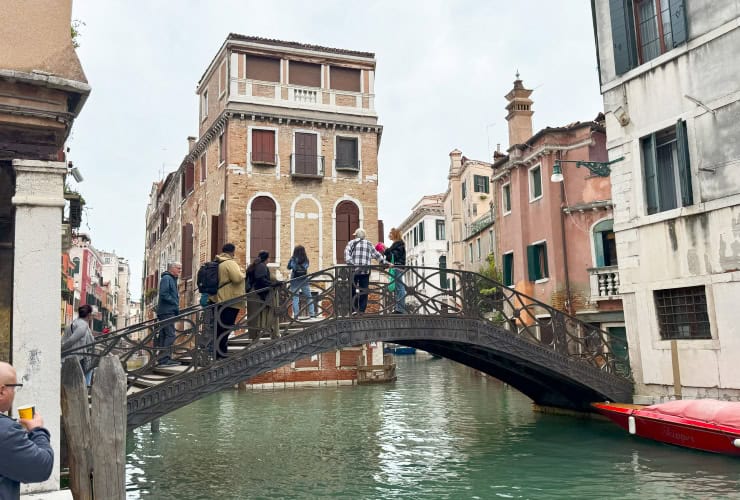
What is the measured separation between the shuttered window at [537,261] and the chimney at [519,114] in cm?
383

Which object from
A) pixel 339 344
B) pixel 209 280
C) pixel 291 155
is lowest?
pixel 339 344

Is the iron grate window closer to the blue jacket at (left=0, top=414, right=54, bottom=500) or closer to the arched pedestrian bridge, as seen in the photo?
the arched pedestrian bridge

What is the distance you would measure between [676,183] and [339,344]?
6.60 meters

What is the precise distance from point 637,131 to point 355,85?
1415cm

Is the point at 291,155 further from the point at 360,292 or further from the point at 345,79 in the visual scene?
the point at 360,292

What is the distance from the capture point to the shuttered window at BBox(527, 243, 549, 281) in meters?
21.0

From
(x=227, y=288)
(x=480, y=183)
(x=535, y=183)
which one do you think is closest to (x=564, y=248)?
(x=535, y=183)

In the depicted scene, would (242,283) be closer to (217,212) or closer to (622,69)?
(622,69)

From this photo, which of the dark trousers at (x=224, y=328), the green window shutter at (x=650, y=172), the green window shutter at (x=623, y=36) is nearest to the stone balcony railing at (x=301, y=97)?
the green window shutter at (x=623, y=36)

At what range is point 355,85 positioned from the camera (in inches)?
969

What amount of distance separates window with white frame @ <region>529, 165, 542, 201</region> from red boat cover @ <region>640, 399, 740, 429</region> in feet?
36.9

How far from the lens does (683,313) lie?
11391mm

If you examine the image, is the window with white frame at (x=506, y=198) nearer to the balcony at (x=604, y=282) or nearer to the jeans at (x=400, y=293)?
the balcony at (x=604, y=282)

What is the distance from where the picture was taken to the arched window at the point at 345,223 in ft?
77.7
